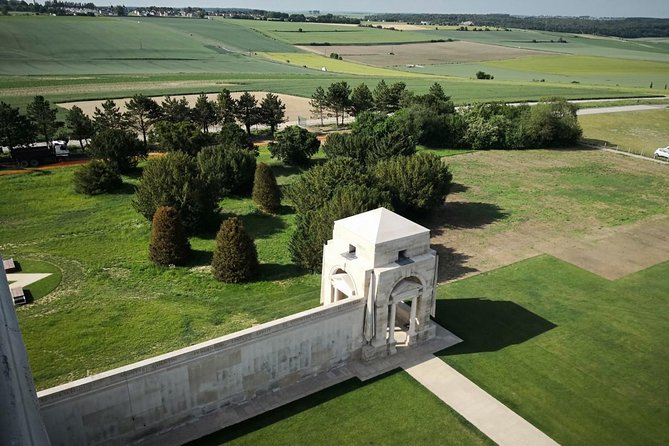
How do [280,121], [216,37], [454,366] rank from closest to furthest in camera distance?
[454,366]
[280,121]
[216,37]

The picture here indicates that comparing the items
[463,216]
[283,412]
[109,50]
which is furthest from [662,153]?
[109,50]

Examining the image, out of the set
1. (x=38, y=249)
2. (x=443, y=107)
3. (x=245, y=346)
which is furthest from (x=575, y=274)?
(x=443, y=107)

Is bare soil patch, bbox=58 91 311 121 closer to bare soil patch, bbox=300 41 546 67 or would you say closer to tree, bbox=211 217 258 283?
tree, bbox=211 217 258 283

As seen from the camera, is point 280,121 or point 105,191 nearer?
point 105,191

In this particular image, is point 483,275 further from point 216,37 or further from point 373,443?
point 216,37

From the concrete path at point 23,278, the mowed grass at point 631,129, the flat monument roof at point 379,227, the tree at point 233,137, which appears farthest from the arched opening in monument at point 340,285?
the mowed grass at point 631,129

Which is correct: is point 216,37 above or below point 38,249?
above
